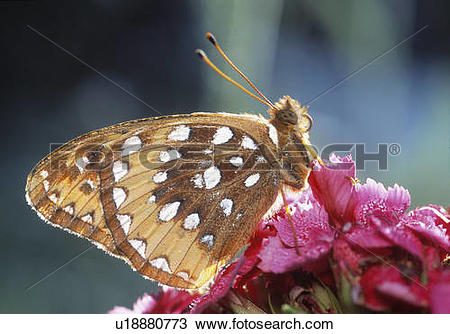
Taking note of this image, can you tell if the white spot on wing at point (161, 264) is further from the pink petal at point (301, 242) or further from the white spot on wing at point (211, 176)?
the pink petal at point (301, 242)

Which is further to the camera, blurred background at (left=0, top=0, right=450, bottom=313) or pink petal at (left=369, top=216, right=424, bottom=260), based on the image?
blurred background at (left=0, top=0, right=450, bottom=313)

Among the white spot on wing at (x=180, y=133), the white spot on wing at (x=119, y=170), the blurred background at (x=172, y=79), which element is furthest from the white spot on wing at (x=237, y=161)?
the blurred background at (x=172, y=79)

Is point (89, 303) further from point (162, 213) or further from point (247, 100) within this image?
point (162, 213)

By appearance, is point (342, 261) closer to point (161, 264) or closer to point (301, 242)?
point (301, 242)
